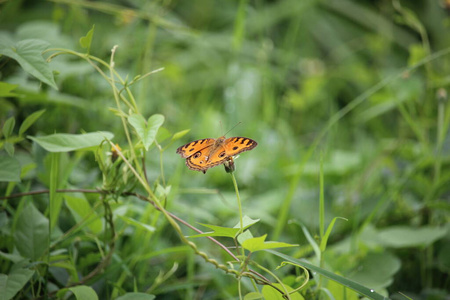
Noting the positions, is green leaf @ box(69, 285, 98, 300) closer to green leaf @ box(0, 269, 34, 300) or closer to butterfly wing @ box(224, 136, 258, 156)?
green leaf @ box(0, 269, 34, 300)

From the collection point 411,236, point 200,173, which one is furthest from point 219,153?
point 200,173

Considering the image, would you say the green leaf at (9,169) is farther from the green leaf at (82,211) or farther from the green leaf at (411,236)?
the green leaf at (411,236)

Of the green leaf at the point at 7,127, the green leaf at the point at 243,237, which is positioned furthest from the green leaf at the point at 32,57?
the green leaf at the point at 243,237

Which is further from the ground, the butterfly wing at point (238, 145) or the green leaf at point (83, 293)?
the butterfly wing at point (238, 145)

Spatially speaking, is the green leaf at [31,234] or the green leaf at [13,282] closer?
the green leaf at [13,282]

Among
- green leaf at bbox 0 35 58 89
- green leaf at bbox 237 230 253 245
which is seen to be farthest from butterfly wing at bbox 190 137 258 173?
green leaf at bbox 0 35 58 89

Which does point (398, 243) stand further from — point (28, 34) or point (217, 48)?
point (217, 48)
